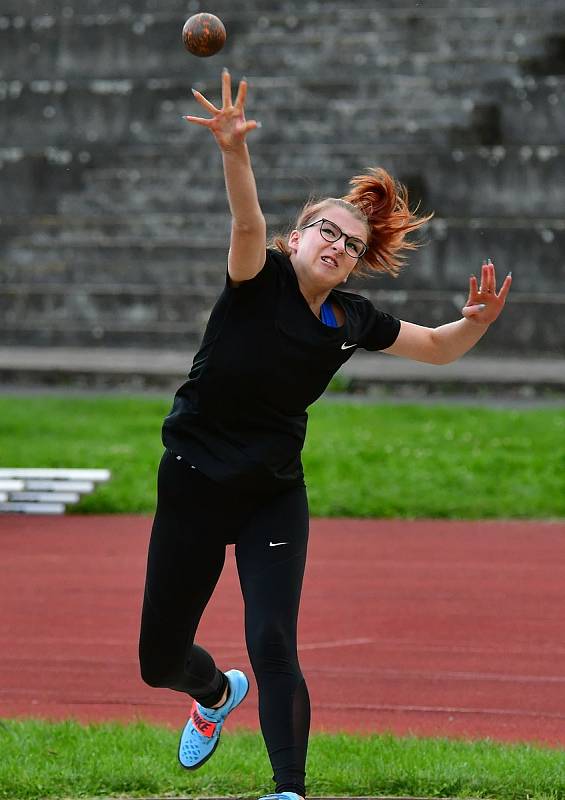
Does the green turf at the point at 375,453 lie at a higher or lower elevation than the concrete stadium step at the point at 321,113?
lower

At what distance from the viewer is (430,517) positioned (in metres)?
11.9

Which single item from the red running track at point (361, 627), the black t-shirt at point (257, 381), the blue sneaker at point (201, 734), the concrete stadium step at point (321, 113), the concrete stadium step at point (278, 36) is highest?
the concrete stadium step at point (278, 36)

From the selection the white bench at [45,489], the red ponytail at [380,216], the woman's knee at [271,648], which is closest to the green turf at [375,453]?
the white bench at [45,489]

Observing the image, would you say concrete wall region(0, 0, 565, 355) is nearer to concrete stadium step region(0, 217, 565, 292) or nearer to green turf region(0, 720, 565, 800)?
concrete stadium step region(0, 217, 565, 292)

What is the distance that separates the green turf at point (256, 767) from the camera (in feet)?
17.3

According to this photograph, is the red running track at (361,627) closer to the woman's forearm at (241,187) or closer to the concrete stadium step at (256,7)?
the woman's forearm at (241,187)

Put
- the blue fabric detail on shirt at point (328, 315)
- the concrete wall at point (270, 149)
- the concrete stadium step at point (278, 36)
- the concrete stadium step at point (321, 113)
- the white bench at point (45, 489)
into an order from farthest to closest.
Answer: the concrete stadium step at point (278, 36)
the concrete stadium step at point (321, 113)
the concrete wall at point (270, 149)
the white bench at point (45, 489)
the blue fabric detail on shirt at point (328, 315)

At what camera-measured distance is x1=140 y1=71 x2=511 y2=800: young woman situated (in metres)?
4.62

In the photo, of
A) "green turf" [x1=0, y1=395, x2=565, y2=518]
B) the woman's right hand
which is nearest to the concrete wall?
"green turf" [x1=0, y1=395, x2=565, y2=518]

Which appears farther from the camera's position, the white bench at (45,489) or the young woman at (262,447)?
the white bench at (45,489)

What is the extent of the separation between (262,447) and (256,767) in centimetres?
150

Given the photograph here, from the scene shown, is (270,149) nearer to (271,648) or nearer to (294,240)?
(294,240)

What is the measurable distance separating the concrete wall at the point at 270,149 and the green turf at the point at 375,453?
5301mm

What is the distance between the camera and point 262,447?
4.74 meters
